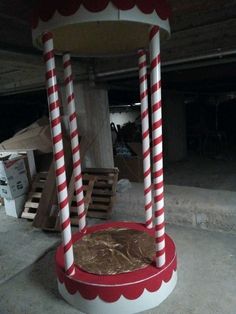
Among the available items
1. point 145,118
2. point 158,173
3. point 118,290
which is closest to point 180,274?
point 118,290

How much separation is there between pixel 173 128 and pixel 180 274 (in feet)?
16.4

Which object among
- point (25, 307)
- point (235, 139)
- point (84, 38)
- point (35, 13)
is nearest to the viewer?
point (35, 13)

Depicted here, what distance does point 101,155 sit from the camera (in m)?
4.52

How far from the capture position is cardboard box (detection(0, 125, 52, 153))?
4602 millimetres

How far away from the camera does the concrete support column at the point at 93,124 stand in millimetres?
4332

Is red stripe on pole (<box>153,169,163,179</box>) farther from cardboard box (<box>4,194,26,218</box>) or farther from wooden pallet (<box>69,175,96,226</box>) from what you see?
cardboard box (<box>4,194,26,218</box>)

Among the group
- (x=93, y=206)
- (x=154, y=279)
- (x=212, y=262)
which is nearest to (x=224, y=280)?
(x=212, y=262)

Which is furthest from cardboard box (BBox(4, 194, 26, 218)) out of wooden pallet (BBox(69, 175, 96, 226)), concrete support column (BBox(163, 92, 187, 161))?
concrete support column (BBox(163, 92, 187, 161))

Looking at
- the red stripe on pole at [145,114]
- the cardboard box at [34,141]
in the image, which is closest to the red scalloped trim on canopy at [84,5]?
the red stripe on pole at [145,114]

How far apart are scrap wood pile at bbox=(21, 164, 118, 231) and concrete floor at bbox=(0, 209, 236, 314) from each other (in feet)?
0.88

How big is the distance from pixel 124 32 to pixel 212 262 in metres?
2.36

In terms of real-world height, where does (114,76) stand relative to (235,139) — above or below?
above

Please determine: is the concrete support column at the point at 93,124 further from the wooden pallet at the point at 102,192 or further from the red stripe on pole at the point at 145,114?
the red stripe on pole at the point at 145,114

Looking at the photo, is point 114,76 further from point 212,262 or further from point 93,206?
point 212,262
